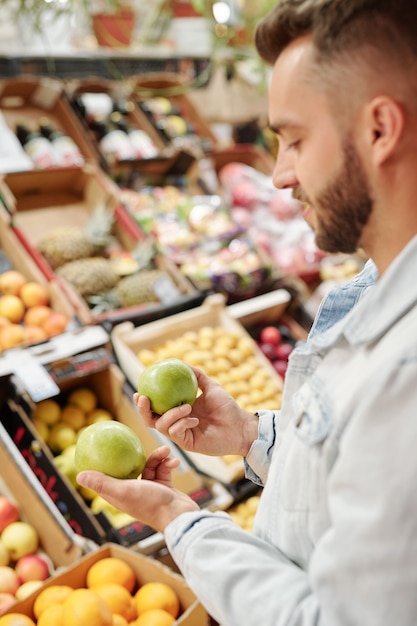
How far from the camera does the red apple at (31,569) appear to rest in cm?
189

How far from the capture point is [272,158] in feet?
15.7

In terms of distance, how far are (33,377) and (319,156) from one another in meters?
1.53

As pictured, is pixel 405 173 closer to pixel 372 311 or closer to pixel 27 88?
pixel 372 311

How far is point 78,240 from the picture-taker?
321 cm

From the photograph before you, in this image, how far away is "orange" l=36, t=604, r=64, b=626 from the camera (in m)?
1.56

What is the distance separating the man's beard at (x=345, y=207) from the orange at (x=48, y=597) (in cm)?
120

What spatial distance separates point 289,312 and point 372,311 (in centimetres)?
240

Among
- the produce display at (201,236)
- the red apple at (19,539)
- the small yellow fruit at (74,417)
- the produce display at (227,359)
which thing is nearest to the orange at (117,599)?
the red apple at (19,539)

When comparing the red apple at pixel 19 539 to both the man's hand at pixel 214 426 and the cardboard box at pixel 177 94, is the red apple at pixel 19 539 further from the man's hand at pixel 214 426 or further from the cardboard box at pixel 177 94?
the cardboard box at pixel 177 94

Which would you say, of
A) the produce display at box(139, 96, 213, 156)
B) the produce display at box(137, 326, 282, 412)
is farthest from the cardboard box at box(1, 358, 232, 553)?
the produce display at box(139, 96, 213, 156)

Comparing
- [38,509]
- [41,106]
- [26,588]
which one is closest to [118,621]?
[26,588]

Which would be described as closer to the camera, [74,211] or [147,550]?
[147,550]

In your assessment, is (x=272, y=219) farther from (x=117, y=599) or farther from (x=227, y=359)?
(x=117, y=599)

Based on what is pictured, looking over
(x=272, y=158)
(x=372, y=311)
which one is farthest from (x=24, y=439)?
(x=272, y=158)
